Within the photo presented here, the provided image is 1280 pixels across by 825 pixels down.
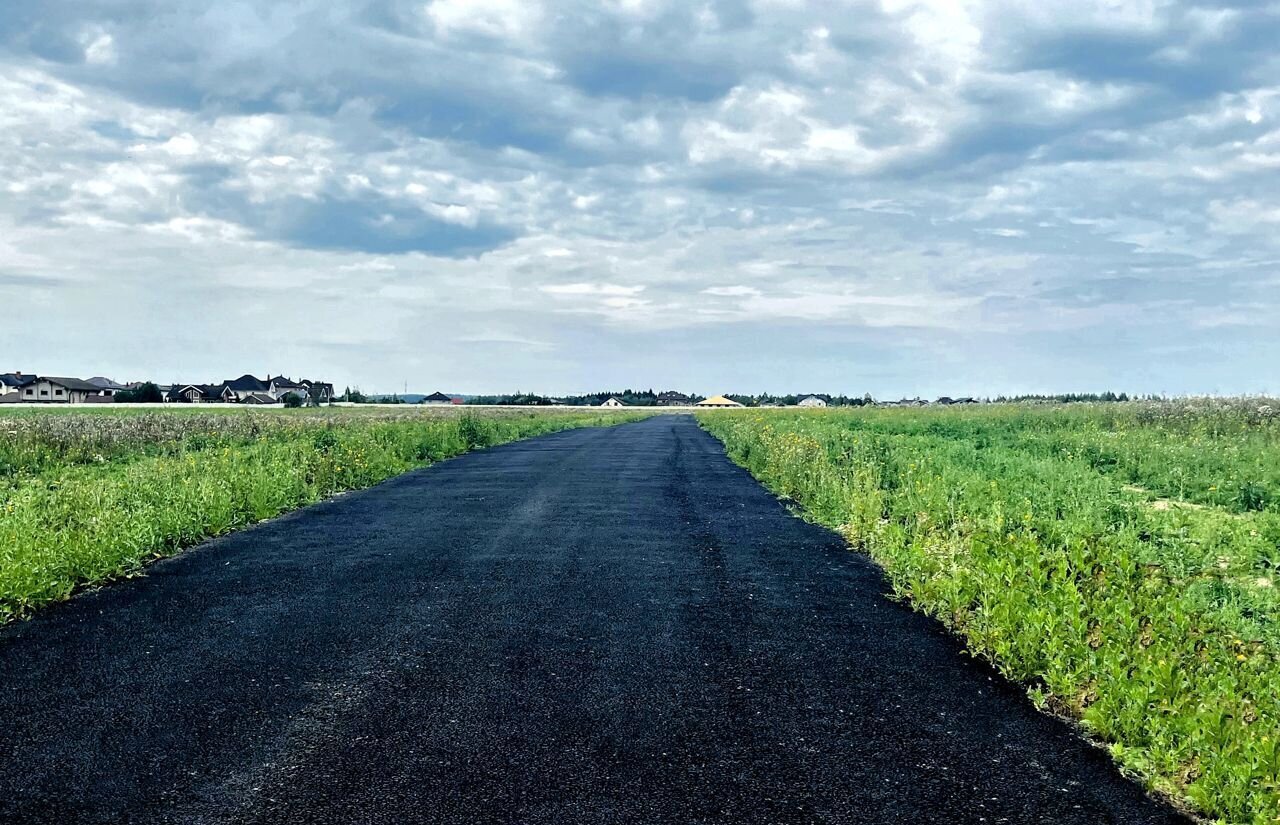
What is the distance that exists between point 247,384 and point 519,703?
175777mm

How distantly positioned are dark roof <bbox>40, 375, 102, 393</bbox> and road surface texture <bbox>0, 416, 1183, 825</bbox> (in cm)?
13900

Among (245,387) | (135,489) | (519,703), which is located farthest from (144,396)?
(519,703)

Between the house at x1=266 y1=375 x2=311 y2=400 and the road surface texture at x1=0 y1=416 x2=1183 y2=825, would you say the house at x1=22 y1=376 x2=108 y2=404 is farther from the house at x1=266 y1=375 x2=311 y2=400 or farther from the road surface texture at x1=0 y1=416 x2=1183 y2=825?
the road surface texture at x1=0 y1=416 x2=1183 y2=825

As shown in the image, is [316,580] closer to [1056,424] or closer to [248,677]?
[248,677]

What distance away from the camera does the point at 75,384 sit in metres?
129

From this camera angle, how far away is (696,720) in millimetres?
5109

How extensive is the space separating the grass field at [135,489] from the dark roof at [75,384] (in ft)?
367

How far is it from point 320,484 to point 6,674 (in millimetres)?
11599

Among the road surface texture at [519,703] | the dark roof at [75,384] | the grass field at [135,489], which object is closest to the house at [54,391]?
the dark roof at [75,384]

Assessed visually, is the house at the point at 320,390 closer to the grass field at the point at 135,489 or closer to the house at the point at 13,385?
the house at the point at 13,385

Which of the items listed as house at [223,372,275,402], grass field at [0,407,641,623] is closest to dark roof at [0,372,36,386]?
house at [223,372,275,402]

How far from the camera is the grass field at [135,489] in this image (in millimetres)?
8906

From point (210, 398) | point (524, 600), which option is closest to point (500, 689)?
point (524, 600)

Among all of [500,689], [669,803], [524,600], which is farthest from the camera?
[524,600]
